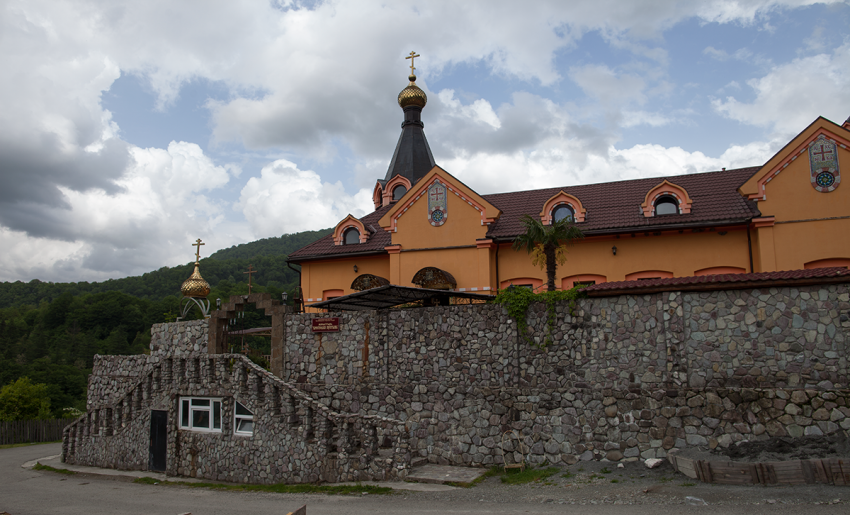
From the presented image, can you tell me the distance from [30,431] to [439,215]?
89.2 feet

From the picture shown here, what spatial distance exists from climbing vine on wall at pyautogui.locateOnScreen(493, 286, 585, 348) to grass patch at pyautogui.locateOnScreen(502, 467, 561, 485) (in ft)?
10.1

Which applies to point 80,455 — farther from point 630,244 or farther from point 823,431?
point 823,431

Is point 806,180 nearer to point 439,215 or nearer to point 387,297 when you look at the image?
point 439,215

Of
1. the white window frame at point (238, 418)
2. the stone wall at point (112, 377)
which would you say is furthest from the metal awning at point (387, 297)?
the stone wall at point (112, 377)

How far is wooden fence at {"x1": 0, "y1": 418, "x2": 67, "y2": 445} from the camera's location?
31.2 metres

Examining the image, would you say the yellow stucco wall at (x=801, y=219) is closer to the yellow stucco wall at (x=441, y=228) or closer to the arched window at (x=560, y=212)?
the arched window at (x=560, y=212)

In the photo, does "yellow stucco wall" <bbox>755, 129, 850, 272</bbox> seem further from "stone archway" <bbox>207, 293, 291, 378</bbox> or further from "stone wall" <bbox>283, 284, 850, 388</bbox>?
"stone archway" <bbox>207, 293, 291, 378</bbox>

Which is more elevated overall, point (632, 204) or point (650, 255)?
point (632, 204)

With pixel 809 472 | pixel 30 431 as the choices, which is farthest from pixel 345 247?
pixel 30 431

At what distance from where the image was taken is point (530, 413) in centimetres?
1492

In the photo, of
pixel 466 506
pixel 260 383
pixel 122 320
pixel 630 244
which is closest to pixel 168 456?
pixel 260 383

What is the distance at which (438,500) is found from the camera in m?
12.8

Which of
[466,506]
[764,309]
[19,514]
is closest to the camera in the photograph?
[466,506]

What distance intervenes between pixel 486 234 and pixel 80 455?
17887 millimetres
